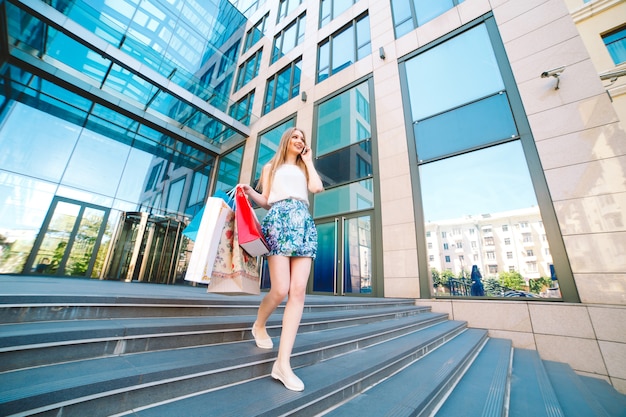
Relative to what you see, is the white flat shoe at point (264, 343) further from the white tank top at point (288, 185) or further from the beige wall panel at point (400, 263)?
the beige wall panel at point (400, 263)

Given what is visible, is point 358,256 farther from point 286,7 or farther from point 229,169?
point 286,7

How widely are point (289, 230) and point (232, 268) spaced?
499 millimetres

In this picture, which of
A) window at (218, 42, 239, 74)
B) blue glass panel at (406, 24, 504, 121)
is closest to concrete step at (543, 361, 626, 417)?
blue glass panel at (406, 24, 504, 121)

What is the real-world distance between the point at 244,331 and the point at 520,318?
487 cm

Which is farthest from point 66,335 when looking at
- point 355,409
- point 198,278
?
point 355,409

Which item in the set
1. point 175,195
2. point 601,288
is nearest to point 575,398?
point 601,288

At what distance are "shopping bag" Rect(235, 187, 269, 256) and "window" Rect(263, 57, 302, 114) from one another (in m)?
9.81

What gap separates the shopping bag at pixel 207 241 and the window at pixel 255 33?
15180 mm

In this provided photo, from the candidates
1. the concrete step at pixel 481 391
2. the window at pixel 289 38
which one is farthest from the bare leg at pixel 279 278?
the window at pixel 289 38

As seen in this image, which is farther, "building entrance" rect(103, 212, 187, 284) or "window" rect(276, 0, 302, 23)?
"window" rect(276, 0, 302, 23)

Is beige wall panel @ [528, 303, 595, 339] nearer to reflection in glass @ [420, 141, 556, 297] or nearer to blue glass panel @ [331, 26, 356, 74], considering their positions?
reflection in glass @ [420, 141, 556, 297]

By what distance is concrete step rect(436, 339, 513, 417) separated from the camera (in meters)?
1.81

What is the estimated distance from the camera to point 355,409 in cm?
158

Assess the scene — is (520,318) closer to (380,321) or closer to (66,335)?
(380,321)
